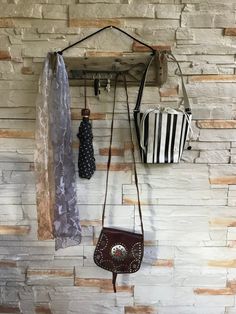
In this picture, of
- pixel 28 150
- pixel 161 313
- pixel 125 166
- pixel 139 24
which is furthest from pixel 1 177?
pixel 161 313

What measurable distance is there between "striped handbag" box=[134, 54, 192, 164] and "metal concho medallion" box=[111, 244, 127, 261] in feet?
1.29

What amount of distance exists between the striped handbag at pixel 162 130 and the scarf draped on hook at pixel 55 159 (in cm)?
30

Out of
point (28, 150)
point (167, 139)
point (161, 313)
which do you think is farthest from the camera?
point (161, 313)

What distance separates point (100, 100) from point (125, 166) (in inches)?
12.1

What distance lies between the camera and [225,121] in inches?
60.4

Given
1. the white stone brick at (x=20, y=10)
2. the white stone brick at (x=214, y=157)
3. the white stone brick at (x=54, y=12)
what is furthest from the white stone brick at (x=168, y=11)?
the white stone brick at (x=214, y=157)

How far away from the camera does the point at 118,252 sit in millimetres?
1547

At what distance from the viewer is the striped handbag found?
1424 mm

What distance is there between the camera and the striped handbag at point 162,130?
56.1 inches

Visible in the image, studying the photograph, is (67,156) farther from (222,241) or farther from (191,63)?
(222,241)

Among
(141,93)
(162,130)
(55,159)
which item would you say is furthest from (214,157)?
(55,159)

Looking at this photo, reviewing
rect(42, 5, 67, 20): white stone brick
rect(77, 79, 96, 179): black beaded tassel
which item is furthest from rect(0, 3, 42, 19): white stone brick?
rect(77, 79, 96, 179): black beaded tassel

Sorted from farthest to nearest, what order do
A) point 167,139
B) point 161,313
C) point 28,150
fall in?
point 161,313, point 28,150, point 167,139

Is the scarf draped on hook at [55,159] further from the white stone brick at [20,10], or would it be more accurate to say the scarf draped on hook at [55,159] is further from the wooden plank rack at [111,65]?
the white stone brick at [20,10]
